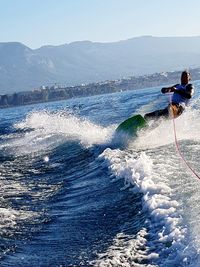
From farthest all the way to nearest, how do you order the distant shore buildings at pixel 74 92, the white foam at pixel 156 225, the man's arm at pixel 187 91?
the distant shore buildings at pixel 74 92, the man's arm at pixel 187 91, the white foam at pixel 156 225

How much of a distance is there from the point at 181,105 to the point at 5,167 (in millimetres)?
6767

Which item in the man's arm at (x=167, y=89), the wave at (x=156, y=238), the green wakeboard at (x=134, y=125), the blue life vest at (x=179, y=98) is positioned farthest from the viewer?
the green wakeboard at (x=134, y=125)

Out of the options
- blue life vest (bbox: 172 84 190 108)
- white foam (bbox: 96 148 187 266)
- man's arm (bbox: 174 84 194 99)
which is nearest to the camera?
white foam (bbox: 96 148 187 266)

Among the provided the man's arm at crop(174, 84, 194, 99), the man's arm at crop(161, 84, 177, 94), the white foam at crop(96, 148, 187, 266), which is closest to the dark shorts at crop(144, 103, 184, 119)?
the man's arm at crop(174, 84, 194, 99)

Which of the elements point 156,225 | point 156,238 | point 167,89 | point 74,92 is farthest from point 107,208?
point 74,92

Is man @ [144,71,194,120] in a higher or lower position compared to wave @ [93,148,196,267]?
higher

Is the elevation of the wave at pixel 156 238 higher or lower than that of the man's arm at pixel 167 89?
lower

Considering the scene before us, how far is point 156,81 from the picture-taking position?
138125 millimetres

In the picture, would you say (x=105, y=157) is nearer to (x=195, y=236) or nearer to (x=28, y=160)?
(x=28, y=160)

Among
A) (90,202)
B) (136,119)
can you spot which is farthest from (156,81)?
(90,202)

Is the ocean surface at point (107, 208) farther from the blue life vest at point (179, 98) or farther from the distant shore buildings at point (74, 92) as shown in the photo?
the distant shore buildings at point (74, 92)

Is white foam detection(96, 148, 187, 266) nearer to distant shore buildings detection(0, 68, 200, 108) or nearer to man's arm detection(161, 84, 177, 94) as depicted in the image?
man's arm detection(161, 84, 177, 94)

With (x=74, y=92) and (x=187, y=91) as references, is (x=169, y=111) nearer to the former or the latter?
(x=187, y=91)

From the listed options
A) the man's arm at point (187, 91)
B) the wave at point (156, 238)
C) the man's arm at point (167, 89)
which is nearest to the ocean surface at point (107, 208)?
the wave at point (156, 238)
